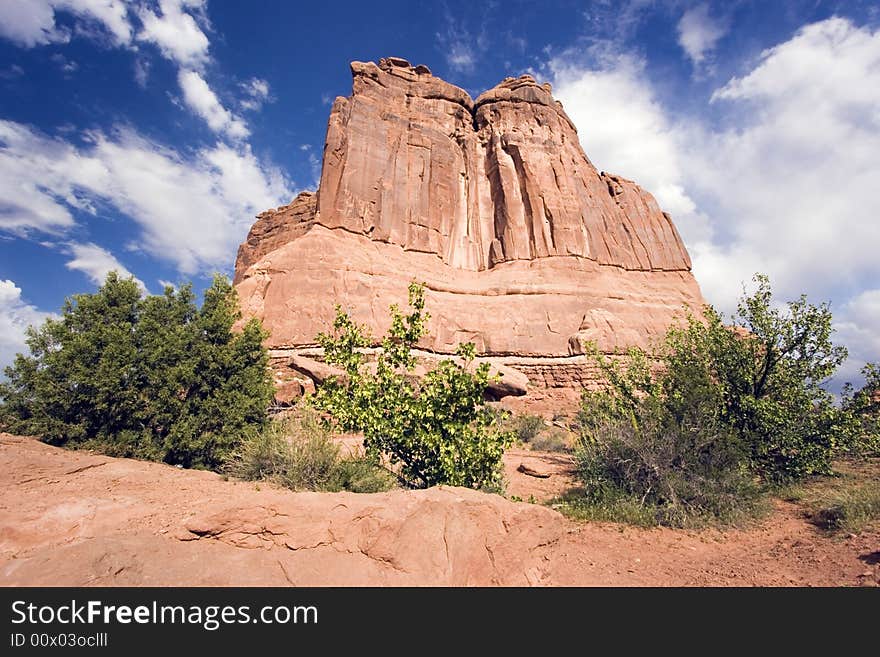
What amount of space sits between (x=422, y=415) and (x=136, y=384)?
7648 mm

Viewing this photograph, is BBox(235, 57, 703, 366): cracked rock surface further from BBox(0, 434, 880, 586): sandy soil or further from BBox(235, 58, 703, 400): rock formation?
BBox(0, 434, 880, 586): sandy soil

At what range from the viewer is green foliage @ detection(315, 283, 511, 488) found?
6406 millimetres

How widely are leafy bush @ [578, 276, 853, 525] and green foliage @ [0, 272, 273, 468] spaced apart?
28.9 feet

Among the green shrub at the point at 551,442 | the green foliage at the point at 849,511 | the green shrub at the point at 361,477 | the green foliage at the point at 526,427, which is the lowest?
the green foliage at the point at 849,511

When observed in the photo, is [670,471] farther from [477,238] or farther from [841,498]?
[477,238]

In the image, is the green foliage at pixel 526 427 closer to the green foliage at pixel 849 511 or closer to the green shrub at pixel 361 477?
the green foliage at pixel 849 511

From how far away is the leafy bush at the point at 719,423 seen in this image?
28.2 ft

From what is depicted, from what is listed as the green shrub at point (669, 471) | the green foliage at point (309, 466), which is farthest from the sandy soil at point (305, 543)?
the green shrub at point (669, 471)

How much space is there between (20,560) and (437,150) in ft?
152

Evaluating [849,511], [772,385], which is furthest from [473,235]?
[849,511]

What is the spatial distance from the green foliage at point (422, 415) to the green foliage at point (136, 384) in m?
4.49
